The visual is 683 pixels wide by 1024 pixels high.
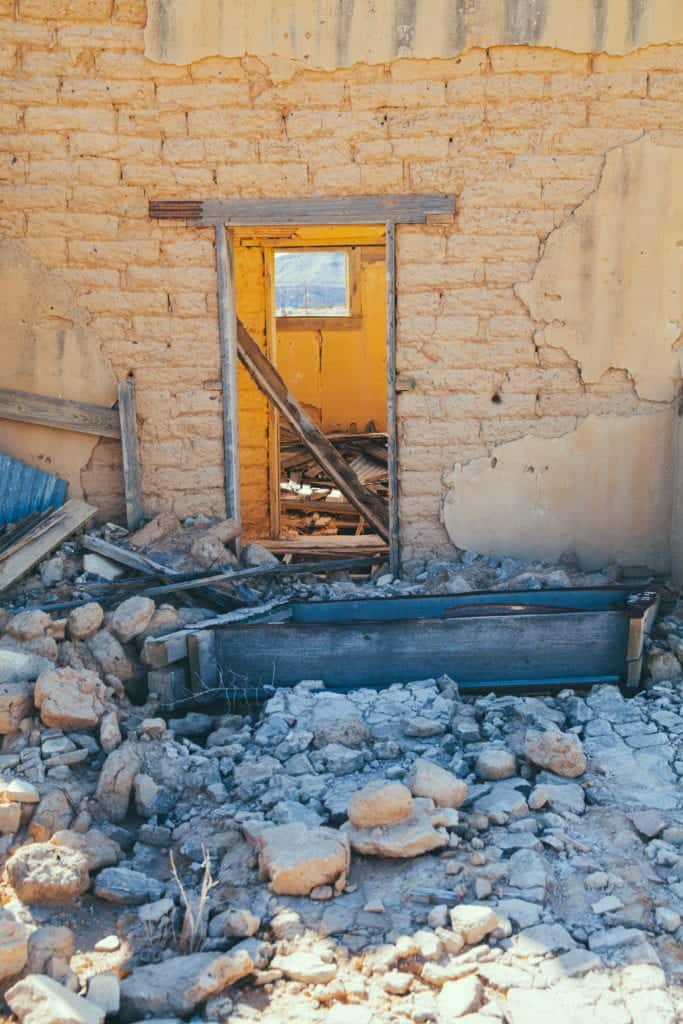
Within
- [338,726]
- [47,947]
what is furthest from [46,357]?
[47,947]

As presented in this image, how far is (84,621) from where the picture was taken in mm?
5527

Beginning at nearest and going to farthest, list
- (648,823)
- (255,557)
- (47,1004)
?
(47,1004) → (648,823) → (255,557)

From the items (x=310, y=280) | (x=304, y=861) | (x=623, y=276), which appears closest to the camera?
Result: (x=304, y=861)

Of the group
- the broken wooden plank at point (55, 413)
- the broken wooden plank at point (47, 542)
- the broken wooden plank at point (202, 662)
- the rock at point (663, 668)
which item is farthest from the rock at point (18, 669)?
the rock at point (663, 668)

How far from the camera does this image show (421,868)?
3996 millimetres

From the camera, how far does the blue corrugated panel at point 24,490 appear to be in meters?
6.92

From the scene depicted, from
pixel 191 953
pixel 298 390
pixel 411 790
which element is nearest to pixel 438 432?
pixel 411 790

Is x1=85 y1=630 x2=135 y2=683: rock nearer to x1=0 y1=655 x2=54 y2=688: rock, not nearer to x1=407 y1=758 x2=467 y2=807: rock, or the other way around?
x1=0 y1=655 x2=54 y2=688: rock

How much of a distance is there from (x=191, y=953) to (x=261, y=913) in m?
0.31

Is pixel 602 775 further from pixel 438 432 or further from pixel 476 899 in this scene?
Answer: pixel 438 432

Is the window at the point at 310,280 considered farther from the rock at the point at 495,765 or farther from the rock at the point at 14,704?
the rock at the point at 495,765

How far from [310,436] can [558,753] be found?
3915mm

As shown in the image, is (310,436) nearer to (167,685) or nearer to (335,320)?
(167,685)

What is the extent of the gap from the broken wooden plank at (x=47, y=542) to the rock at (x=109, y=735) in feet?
5.25
